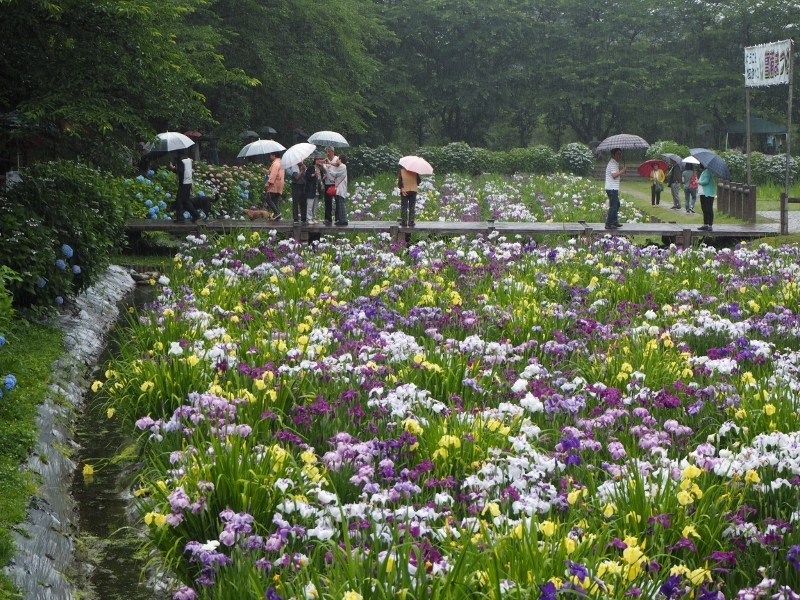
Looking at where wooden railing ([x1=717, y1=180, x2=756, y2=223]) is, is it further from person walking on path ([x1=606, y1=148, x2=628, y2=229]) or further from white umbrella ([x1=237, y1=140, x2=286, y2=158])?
white umbrella ([x1=237, y1=140, x2=286, y2=158])

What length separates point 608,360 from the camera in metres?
7.45

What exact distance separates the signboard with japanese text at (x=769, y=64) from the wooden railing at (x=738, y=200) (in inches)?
83.8

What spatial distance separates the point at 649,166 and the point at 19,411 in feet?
70.3

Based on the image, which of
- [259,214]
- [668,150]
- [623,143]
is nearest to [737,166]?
[668,150]

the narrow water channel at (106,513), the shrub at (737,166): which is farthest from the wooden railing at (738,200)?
the narrow water channel at (106,513)

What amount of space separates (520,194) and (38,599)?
76.6ft

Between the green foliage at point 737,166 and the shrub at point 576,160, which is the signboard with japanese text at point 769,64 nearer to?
the green foliage at point 737,166

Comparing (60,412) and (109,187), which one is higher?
(109,187)

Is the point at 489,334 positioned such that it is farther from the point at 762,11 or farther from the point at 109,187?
the point at 762,11

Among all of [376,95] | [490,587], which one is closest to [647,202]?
[376,95]

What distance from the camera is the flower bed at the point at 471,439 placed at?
4.10 metres

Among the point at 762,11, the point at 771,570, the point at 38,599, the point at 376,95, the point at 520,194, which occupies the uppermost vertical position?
the point at 762,11

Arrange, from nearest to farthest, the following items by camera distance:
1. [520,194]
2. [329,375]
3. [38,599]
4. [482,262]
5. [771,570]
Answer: [771,570] < [38,599] < [329,375] < [482,262] < [520,194]

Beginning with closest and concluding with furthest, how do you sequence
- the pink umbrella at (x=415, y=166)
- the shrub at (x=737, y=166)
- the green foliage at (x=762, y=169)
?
1. the pink umbrella at (x=415, y=166)
2. the green foliage at (x=762, y=169)
3. the shrub at (x=737, y=166)
